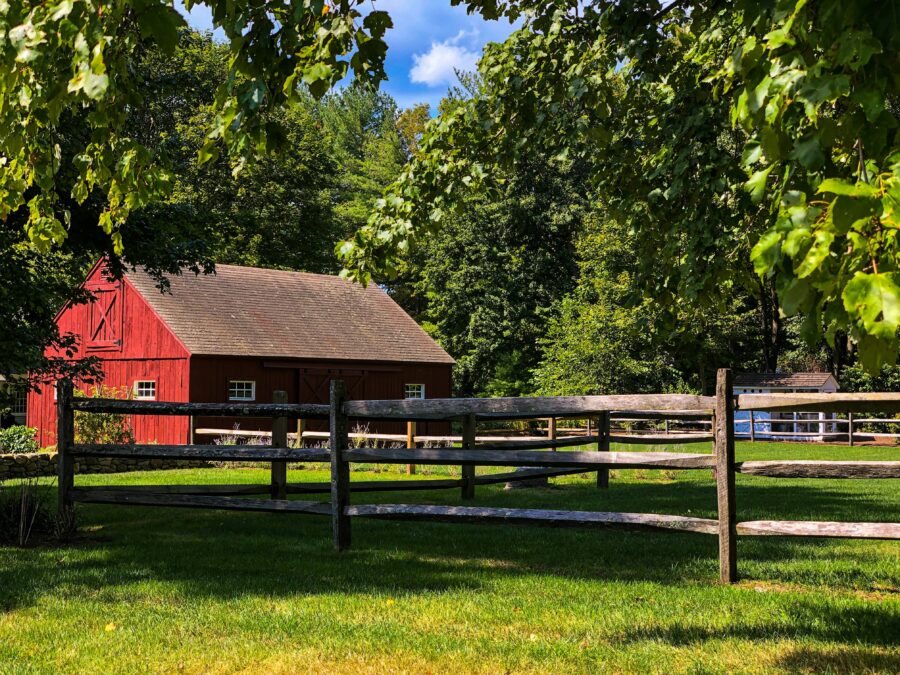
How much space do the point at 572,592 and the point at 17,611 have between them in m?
3.91

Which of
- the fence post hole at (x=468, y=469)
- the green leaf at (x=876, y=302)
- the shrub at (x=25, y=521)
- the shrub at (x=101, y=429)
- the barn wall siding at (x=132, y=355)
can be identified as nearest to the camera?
the green leaf at (x=876, y=302)

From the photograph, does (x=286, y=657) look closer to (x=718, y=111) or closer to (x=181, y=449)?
(x=181, y=449)

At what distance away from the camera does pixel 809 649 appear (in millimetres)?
4832

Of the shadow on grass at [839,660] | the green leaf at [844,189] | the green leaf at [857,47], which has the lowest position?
the shadow on grass at [839,660]

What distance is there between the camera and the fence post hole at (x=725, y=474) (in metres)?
6.57

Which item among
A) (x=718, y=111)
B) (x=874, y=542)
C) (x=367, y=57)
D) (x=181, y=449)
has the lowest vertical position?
(x=874, y=542)

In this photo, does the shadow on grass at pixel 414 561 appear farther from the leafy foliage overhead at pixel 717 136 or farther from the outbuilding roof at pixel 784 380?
the outbuilding roof at pixel 784 380

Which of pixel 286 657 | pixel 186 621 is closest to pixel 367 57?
pixel 286 657

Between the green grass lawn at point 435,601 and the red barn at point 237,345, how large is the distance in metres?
17.1

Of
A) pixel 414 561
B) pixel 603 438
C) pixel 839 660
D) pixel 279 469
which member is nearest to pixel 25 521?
pixel 279 469

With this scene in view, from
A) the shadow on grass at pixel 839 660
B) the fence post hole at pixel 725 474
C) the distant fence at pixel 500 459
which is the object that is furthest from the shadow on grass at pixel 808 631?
the fence post hole at pixel 725 474

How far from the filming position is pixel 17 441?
2606 centimetres

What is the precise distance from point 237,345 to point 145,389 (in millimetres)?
3418

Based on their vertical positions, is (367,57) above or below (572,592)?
above
